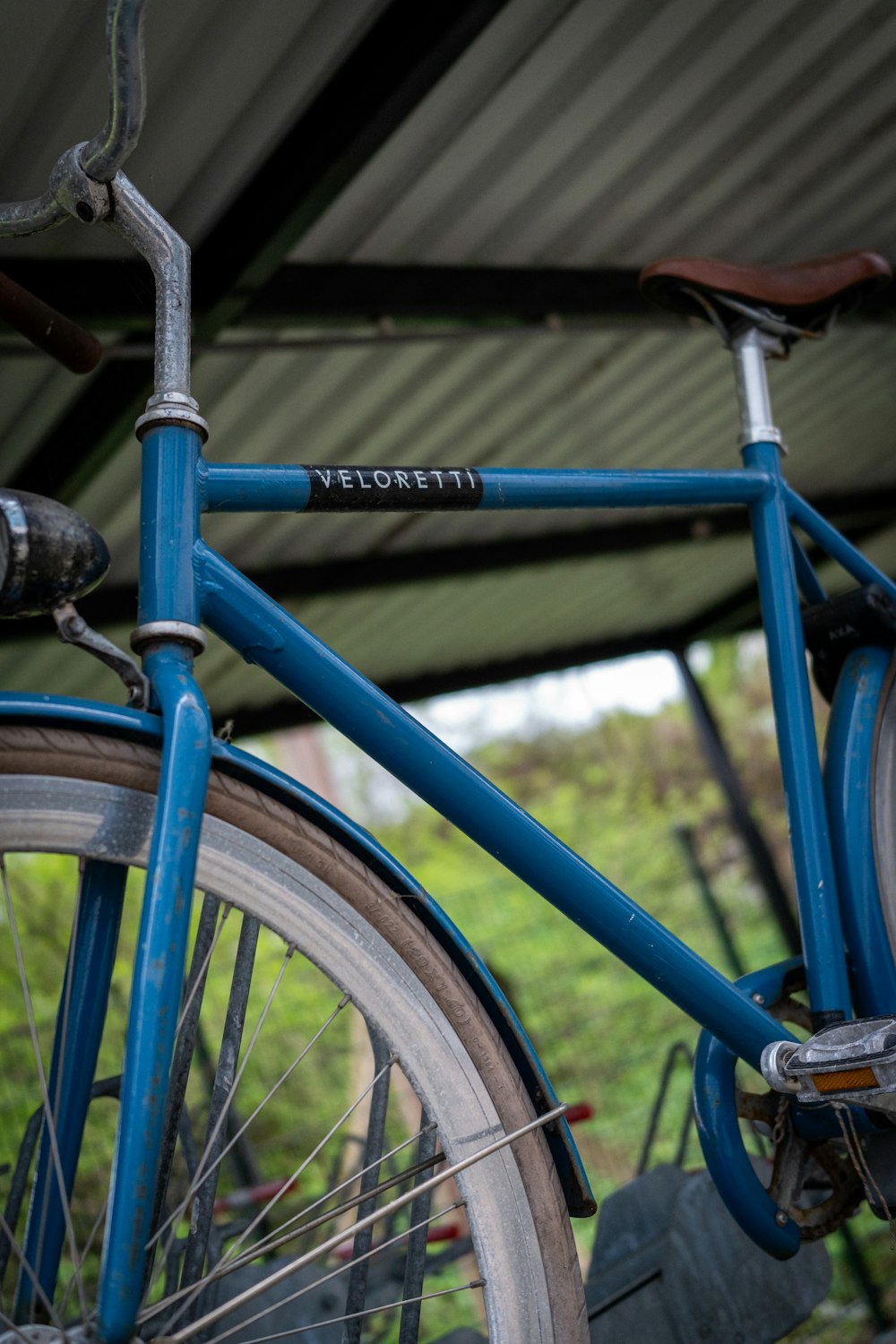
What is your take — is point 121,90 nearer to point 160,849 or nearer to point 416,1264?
point 160,849

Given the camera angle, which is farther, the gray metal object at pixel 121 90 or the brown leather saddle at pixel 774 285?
the brown leather saddle at pixel 774 285

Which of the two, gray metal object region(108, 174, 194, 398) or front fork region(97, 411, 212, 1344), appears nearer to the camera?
front fork region(97, 411, 212, 1344)

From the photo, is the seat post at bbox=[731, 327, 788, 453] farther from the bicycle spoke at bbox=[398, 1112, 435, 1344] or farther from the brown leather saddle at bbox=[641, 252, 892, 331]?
the bicycle spoke at bbox=[398, 1112, 435, 1344]

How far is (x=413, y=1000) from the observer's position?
3.34 feet

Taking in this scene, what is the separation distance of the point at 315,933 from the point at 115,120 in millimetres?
715

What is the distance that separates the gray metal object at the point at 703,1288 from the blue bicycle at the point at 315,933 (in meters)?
0.30

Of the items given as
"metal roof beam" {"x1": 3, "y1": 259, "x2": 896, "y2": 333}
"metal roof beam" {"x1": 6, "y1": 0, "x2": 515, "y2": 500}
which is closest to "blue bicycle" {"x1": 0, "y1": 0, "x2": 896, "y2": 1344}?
"metal roof beam" {"x1": 6, "y1": 0, "x2": 515, "y2": 500}

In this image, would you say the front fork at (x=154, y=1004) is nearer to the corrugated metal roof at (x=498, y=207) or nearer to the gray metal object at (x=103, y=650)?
the gray metal object at (x=103, y=650)

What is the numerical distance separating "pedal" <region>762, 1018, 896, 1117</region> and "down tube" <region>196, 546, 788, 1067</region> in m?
0.04

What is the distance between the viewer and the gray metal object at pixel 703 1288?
1.53m

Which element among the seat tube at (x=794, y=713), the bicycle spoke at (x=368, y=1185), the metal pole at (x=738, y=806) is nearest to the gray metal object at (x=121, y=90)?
the bicycle spoke at (x=368, y=1185)

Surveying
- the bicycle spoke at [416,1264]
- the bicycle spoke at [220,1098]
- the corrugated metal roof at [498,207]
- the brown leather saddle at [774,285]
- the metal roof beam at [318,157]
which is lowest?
the bicycle spoke at [416,1264]

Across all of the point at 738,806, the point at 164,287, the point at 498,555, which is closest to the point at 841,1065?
the point at 164,287

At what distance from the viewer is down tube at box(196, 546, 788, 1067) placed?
3.49ft
